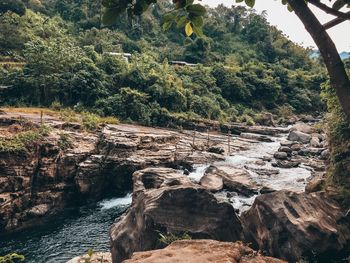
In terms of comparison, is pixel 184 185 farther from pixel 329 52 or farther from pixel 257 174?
pixel 257 174

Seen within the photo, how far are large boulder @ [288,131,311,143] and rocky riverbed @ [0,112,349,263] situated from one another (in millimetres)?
140

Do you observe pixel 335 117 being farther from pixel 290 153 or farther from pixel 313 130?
pixel 313 130

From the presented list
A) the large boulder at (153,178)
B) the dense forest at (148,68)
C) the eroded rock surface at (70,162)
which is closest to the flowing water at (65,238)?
the eroded rock surface at (70,162)

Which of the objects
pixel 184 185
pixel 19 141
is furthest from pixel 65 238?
pixel 184 185

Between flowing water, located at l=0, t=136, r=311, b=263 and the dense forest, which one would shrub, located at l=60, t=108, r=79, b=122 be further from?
flowing water, located at l=0, t=136, r=311, b=263

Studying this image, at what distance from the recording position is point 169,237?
10.2 metres

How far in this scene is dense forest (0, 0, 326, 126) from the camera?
30.0 metres

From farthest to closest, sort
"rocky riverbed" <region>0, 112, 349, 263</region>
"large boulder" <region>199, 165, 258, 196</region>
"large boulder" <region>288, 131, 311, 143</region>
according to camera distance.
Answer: "large boulder" <region>288, 131, 311, 143</region> → "large boulder" <region>199, 165, 258, 196</region> → "rocky riverbed" <region>0, 112, 349, 263</region>

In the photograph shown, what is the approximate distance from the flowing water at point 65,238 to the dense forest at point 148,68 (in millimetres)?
10513

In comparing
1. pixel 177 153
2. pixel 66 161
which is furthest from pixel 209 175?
pixel 66 161

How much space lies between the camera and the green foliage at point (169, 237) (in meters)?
10.1

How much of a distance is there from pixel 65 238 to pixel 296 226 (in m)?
11.5

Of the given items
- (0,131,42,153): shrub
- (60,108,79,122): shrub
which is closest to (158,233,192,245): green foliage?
(0,131,42,153): shrub

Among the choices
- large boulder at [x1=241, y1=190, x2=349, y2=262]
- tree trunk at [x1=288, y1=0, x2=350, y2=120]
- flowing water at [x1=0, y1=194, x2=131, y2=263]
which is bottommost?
flowing water at [x1=0, y1=194, x2=131, y2=263]
